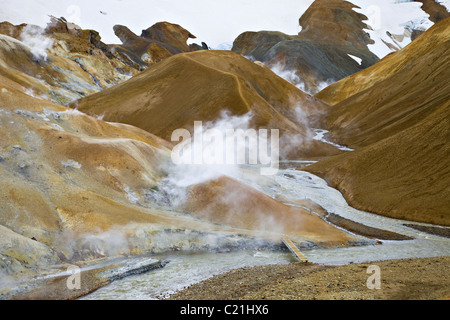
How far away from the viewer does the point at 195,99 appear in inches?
2931

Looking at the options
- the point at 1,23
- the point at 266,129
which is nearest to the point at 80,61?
the point at 1,23

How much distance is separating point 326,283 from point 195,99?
62.4 metres

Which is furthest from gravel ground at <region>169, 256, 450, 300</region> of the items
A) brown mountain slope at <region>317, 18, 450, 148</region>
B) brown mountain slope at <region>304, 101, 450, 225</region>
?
brown mountain slope at <region>317, 18, 450, 148</region>

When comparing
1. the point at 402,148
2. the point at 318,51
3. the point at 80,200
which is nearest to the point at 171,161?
the point at 80,200

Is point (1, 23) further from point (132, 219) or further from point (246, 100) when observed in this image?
point (132, 219)

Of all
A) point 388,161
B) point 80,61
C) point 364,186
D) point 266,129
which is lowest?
point 364,186

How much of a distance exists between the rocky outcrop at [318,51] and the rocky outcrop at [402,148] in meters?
64.1

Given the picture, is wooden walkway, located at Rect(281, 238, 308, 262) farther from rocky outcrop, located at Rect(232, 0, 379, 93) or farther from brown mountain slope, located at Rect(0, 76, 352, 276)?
rocky outcrop, located at Rect(232, 0, 379, 93)

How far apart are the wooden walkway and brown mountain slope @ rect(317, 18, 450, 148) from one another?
36.9 metres

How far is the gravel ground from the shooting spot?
12.7 meters

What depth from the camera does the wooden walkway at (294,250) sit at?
21616mm

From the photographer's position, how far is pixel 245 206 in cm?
2923

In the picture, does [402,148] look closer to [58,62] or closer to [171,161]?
[171,161]
